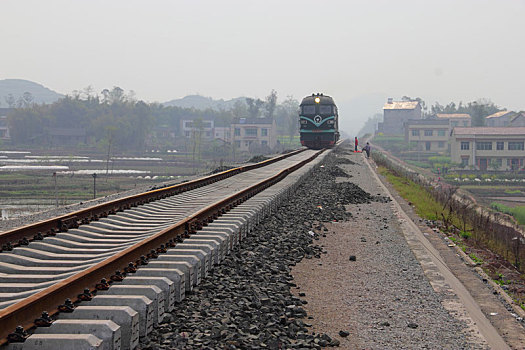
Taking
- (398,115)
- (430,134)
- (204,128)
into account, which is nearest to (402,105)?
(398,115)

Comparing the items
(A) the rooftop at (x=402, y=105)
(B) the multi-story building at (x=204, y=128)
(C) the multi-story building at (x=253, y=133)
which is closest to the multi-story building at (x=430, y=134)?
(C) the multi-story building at (x=253, y=133)

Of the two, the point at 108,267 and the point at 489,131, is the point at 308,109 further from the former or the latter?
the point at 489,131

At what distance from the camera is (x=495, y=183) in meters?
55.6

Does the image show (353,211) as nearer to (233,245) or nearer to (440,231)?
(440,231)

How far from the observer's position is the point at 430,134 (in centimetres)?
10738

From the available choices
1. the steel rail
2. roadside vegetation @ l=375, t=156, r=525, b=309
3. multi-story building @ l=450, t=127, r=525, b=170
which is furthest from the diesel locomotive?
multi-story building @ l=450, t=127, r=525, b=170

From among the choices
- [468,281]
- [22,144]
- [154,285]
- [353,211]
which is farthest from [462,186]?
[22,144]

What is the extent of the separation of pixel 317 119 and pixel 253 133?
7802cm

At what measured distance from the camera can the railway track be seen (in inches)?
133

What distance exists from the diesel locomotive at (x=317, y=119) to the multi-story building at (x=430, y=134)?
248ft

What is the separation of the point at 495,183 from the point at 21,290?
58.2 metres

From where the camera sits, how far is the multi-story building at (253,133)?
110938 millimetres

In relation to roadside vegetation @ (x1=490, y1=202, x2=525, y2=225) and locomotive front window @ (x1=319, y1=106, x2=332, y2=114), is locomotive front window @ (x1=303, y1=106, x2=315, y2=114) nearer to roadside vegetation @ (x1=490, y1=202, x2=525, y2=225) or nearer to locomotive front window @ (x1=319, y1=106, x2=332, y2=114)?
locomotive front window @ (x1=319, y1=106, x2=332, y2=114)

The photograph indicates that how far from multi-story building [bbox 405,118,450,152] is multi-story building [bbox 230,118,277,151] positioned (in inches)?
1201
